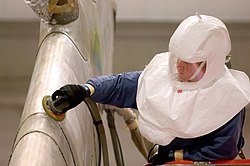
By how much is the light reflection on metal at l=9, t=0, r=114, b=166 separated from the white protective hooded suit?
5.0 inches

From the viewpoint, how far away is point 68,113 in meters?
0.90

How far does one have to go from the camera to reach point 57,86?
0.89 meters

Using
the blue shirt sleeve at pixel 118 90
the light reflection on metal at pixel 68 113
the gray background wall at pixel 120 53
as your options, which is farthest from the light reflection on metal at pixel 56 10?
the gray background wall at pixel 120 53

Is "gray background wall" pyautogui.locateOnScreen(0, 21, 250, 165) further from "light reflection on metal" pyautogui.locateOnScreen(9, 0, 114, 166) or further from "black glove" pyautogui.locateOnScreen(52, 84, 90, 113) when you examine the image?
"black glove" pyautogui.locateOnScreen(52, 84, 90, 113)

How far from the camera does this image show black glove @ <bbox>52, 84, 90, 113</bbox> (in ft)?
2.73

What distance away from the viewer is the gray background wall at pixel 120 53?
212 centimetres

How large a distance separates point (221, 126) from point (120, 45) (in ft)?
4.11

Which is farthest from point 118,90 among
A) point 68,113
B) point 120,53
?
point 120,53

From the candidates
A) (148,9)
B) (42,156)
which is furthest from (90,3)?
(148,9)

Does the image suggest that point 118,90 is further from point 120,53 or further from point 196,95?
point 120,53

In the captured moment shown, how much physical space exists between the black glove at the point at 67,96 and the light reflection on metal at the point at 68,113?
0.08ft

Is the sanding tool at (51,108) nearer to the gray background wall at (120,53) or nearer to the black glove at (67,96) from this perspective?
the black glove at (67,96)

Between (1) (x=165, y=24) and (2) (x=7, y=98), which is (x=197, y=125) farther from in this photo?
(2) (x=7, y=98)

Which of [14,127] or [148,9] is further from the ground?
[148,9]
